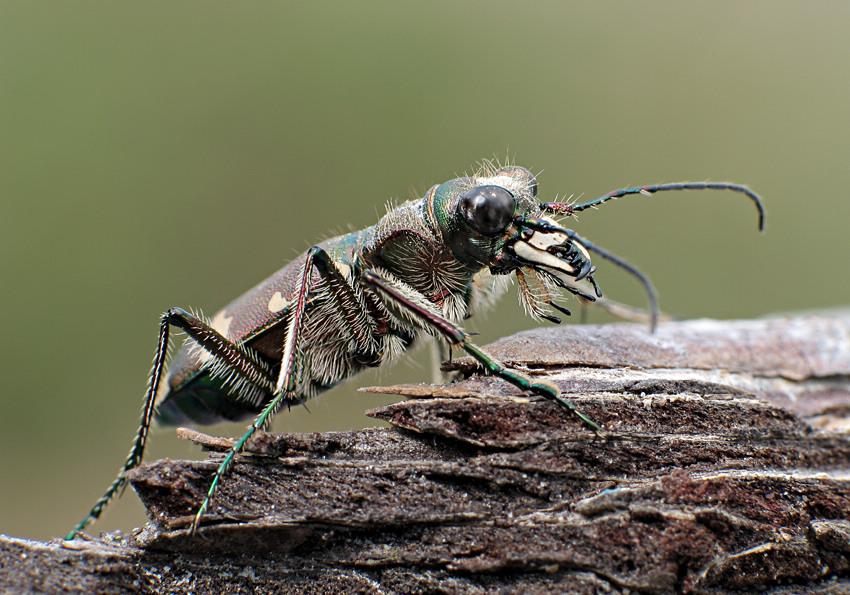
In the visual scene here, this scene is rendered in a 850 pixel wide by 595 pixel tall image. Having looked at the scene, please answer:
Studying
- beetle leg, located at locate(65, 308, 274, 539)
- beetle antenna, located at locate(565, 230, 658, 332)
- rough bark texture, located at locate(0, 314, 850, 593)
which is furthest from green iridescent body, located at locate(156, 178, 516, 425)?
rough bark texture, located at locate(0, 314, 850, 593)

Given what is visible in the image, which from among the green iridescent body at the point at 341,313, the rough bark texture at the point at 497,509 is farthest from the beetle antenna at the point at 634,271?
the green iridescent body at the point at 341,313

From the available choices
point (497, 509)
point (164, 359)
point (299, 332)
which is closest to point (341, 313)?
point (299, 332)

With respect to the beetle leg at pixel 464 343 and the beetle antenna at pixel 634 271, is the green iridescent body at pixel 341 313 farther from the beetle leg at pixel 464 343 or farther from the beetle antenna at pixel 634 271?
the beetle antenna at pixel 634 271

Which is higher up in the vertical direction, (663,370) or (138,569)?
(663,370)

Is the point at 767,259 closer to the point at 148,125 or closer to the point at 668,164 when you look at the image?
the point at 668,164

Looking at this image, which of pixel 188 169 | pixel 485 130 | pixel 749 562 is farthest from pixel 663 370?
pixel 188 169

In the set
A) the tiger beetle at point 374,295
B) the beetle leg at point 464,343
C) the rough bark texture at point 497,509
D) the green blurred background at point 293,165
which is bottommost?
the rough bark texture at point 497,509
